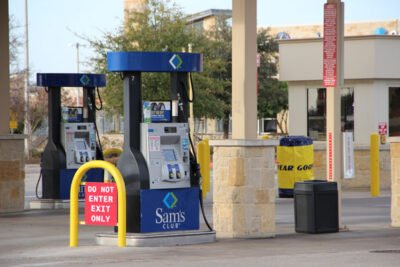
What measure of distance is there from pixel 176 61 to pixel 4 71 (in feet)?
23.4

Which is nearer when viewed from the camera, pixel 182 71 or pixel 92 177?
pixel 182 71

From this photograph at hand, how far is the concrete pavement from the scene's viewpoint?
529 inches

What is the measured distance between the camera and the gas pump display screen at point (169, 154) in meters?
15.8

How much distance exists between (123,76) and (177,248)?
→ 2578 millimetres

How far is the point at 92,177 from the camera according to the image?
24.0m

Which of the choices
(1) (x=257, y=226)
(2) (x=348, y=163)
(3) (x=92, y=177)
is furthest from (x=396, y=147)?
(3) (x=92, y=177)

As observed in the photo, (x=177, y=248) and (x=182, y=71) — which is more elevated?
(x=182, y=71)

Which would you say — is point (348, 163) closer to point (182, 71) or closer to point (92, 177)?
point (182, 71)

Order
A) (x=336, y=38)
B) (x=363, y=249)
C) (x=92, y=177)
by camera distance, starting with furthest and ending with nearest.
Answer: (x=92, y=177) → (x=336, y=38) → (x=363, y=249)

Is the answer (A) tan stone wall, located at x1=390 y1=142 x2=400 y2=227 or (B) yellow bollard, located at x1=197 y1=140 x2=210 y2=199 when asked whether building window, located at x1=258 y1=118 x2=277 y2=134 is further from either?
(A) tan stone wall, located at x1=390 y1=142 x2=400 y2=227

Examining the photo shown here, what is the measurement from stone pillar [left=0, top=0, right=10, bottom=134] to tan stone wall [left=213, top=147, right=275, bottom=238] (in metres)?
6.76

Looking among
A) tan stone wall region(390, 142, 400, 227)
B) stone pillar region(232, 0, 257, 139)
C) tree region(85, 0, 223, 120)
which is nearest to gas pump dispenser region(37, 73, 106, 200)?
tan stone wall region(390, 142, 400, 227)

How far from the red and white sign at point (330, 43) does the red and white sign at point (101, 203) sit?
4346 mm

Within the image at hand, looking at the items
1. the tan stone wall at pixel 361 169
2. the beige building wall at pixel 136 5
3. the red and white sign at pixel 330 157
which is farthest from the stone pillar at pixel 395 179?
the beige building wall at pixel 136 5
